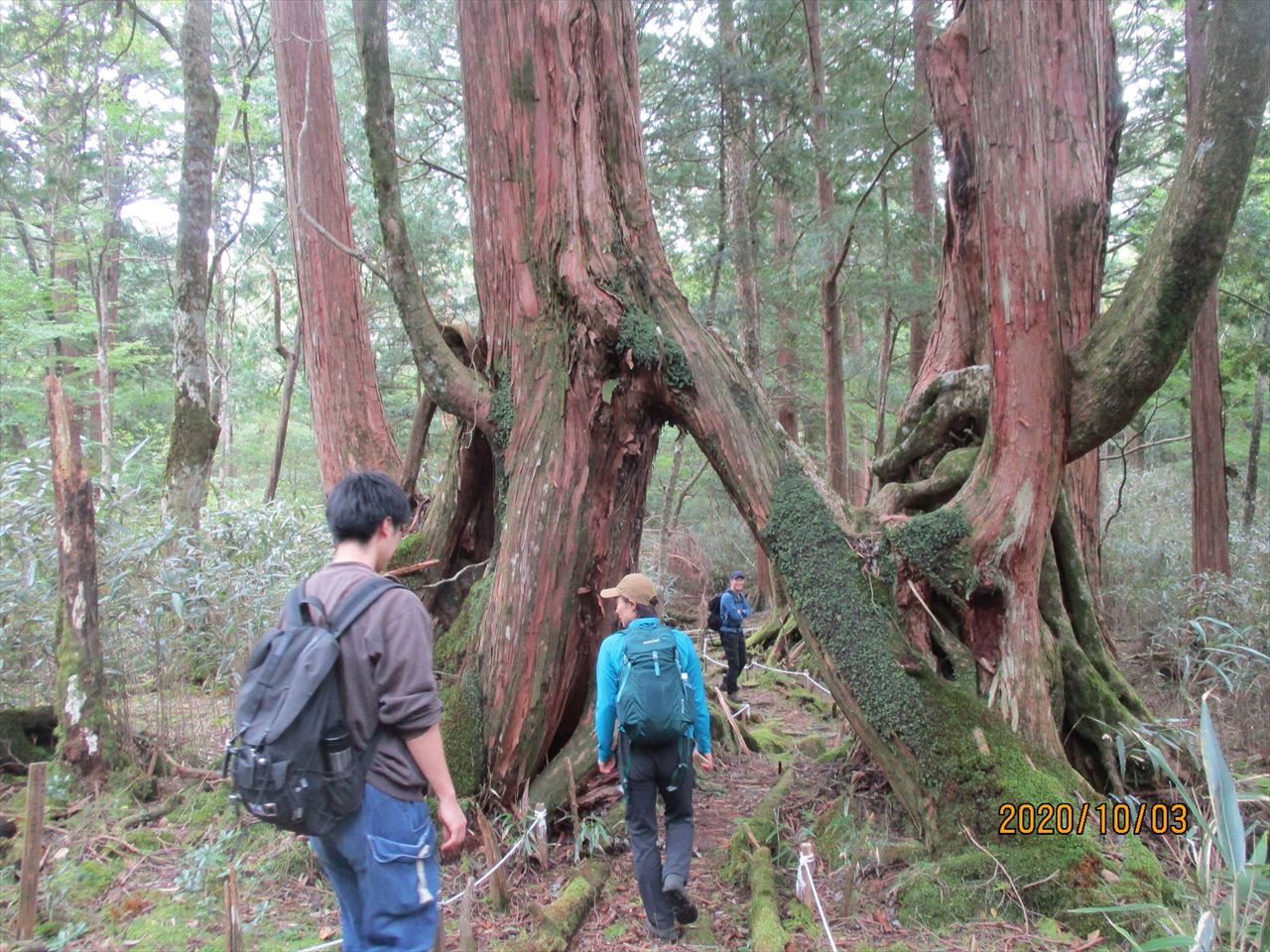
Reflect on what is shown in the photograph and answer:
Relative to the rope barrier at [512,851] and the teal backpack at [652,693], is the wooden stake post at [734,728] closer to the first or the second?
the rope barrier at [512,851]

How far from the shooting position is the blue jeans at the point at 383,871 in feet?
7.83

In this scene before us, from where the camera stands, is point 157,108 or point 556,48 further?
point 157,108

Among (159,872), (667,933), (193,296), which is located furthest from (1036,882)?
(193,296)

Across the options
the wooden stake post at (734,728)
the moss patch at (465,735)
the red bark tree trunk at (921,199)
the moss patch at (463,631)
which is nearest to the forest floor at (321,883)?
the moss patch at (465,735)

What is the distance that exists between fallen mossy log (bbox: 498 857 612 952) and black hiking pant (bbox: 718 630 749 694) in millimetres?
4621

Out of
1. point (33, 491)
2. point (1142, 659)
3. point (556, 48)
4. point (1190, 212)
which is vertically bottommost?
point (1142, 659)

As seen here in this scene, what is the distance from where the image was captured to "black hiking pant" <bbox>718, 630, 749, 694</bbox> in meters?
9.00

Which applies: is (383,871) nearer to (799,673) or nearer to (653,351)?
(653,351)

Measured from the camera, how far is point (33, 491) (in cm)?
533

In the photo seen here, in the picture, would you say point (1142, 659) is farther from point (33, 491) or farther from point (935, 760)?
point (33, 491)

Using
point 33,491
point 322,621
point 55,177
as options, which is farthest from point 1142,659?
point 55,177

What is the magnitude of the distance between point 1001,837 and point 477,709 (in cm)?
316

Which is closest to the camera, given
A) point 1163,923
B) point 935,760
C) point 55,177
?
point 1163,923

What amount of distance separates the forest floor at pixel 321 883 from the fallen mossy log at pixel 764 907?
0.25ft
